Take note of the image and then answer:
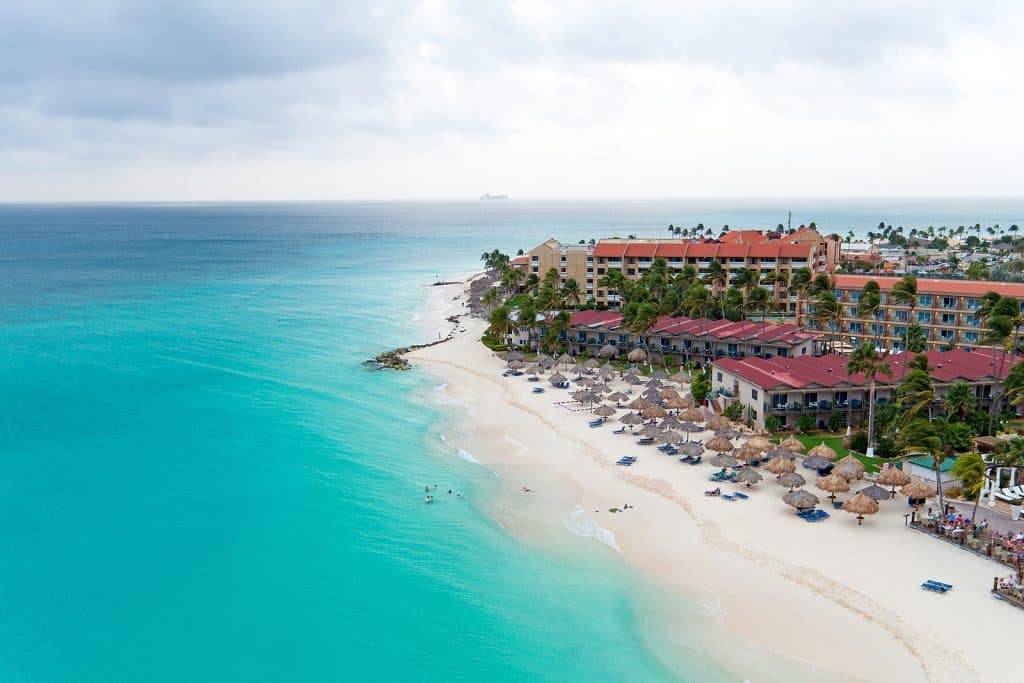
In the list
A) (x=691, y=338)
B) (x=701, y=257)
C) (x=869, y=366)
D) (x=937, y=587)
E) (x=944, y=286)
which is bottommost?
(x=937, y=587)

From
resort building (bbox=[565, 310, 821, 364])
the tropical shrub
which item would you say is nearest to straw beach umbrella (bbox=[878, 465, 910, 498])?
the tropical shrub

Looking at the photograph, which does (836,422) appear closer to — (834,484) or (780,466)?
(780,466)

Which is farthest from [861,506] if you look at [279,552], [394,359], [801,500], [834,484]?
[394,359]

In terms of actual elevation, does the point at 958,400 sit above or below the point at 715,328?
below

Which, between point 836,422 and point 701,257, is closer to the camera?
point 836,422

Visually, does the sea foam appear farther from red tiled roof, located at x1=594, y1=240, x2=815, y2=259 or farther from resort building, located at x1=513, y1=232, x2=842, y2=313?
red tiled roof, located at x1=594, y1=240, x2=815, y2=259

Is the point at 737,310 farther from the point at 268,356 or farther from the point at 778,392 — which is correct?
the point at 268,356

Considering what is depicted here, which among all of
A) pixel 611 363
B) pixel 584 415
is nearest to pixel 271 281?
pixel 611 363
